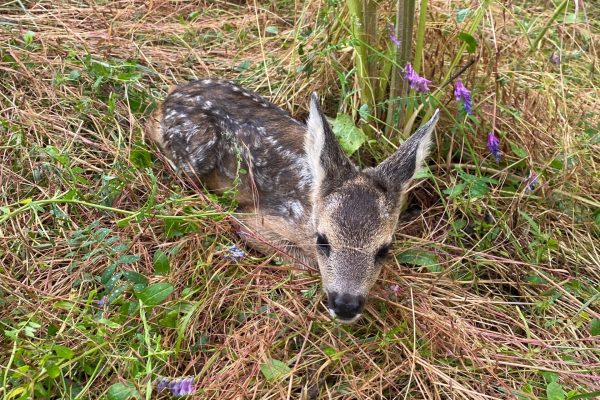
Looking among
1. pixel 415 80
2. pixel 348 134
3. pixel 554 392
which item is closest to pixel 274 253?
pixel 348 134

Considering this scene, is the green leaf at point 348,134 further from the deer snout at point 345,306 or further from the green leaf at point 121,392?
the green leaf at point 121,392

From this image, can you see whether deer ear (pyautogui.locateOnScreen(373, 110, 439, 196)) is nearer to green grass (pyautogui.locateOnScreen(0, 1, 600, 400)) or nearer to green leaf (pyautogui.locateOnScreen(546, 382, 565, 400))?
green grass (pyautogui.locateOnScreen(0, 1, 600, 400))

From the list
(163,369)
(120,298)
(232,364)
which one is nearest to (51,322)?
(120,298)

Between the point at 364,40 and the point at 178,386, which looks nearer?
the point at 178,386

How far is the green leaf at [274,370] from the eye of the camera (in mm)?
3225

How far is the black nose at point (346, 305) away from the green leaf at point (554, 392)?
963mm

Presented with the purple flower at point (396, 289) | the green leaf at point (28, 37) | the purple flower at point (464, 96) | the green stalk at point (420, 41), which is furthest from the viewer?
the green leaf at point (28, 37)

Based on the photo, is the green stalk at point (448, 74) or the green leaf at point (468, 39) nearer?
the green leaf at point (468, 39)

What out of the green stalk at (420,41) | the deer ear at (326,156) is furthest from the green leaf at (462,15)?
the deer ear at (326,156)

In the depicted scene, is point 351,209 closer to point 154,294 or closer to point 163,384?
point 154,294

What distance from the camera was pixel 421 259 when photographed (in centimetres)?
399

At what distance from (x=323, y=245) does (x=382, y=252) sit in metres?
0.33

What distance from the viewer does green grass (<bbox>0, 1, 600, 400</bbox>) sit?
3258 millimetres

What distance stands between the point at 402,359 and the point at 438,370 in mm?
197
